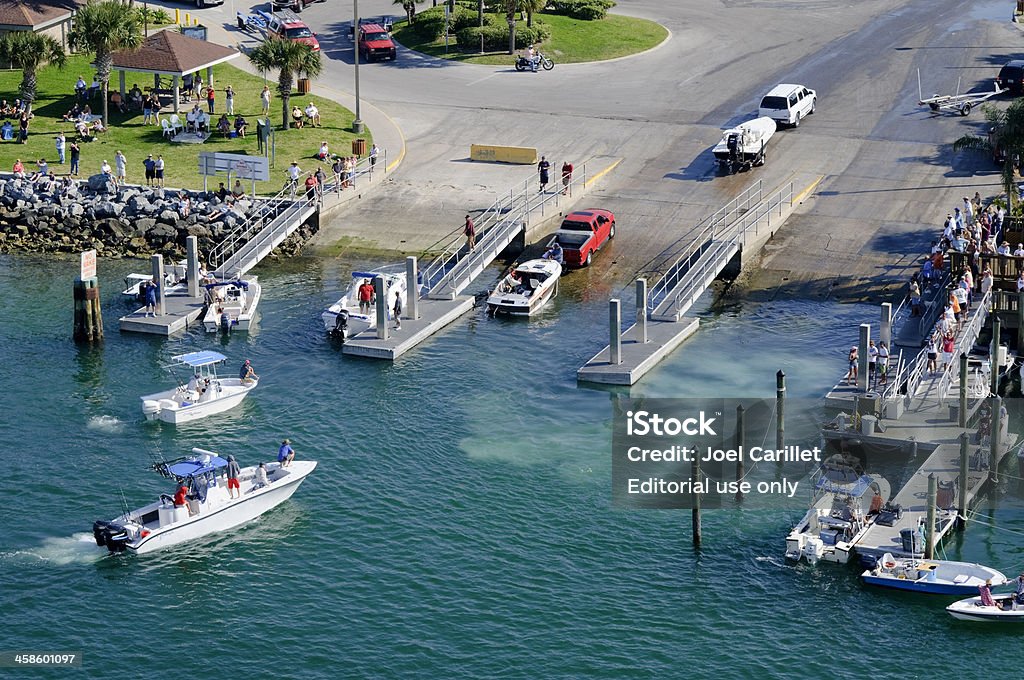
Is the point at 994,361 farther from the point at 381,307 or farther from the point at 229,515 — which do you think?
the point at 229,515

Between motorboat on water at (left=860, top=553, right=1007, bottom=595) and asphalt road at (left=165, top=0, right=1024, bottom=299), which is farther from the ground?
asphalt road at (left=165, top=0, right=1024, bottom=299)

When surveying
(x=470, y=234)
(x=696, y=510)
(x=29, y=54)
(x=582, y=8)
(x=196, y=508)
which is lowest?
(x=196, y=508)

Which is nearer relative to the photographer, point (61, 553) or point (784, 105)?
point (61, 553)

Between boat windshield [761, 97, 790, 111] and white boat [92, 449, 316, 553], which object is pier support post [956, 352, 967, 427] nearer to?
white boat [92, 449, 316, 553]

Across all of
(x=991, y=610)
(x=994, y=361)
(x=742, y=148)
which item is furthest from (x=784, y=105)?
(x=991, y=610)

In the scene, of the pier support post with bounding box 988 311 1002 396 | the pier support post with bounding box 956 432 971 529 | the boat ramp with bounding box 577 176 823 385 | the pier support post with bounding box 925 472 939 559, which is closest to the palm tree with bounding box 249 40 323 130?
the boat ramp with bounding box 577 176 823 385

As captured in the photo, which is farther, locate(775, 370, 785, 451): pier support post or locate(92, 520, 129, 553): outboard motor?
locate(775, 370, 785, 451): pier support post

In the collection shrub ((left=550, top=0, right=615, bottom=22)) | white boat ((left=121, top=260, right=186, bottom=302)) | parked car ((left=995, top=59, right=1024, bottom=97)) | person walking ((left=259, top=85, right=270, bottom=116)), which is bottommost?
white boat ((left=121, top=260, right=186, bottom=302))
